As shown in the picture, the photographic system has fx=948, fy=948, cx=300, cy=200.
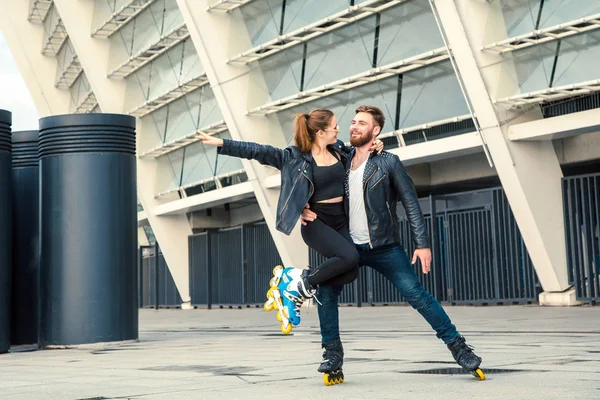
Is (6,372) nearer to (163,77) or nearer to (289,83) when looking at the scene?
(289,83)

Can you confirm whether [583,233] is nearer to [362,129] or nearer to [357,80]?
[357,80]

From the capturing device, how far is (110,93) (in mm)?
36094

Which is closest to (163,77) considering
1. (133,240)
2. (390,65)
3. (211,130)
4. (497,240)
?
(211,130)

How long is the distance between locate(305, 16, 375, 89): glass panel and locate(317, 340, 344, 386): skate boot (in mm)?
18298

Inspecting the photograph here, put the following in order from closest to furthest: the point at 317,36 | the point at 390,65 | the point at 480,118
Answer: the point at 480,118, the point at 390,65, the point at 317,36

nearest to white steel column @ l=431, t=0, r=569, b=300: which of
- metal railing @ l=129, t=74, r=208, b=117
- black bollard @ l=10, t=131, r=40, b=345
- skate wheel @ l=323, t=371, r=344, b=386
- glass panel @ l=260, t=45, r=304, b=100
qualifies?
glass panel @ l=260, t=45, r=304, b=100

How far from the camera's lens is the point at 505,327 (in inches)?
494

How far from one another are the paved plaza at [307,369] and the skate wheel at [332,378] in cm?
5

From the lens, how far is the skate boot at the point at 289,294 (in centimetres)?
590

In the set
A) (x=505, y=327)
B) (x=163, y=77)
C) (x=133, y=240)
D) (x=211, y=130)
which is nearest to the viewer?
(x=133, y=240)

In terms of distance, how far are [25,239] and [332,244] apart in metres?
7.61

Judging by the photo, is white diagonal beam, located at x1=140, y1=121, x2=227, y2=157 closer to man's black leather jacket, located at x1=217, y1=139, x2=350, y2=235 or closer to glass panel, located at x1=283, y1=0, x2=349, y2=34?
glass panel, located at x1=283, y1=0, x2=349, y2=34

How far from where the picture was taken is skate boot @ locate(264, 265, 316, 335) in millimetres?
5902

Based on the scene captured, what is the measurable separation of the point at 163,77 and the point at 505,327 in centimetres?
2297
